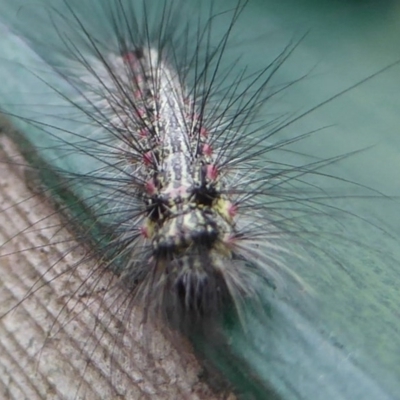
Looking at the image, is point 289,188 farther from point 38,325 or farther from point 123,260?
point 38,325

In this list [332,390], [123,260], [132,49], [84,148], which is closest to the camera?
[332,390]

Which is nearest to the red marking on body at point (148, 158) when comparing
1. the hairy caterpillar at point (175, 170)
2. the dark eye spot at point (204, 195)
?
the hairy caterpillar at point (175, 170)

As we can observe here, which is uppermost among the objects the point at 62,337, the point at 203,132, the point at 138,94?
the point at 138,94

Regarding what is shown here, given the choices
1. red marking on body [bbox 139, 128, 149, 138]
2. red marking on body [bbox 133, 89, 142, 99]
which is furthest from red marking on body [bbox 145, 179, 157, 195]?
red marking on body [bbox 133, 89, 142, 99]

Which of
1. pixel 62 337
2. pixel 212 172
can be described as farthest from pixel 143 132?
pixel 62 337

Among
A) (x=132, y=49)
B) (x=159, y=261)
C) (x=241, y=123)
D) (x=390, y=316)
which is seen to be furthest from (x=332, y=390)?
(x=132, y=49)

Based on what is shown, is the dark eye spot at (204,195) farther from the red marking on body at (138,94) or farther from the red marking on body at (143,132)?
the red marking on body at (138,94)

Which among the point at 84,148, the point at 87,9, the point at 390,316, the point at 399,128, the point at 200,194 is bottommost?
the point at 390,316

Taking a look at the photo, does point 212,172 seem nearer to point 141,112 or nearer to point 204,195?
point 204,195
